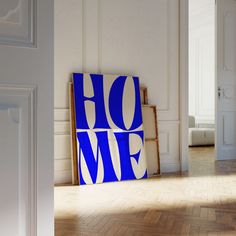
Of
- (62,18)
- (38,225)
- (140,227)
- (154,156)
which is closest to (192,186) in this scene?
(154,156)

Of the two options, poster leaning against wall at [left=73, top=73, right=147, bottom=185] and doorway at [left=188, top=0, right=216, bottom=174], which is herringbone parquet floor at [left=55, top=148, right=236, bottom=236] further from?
doorway at [left=188, top=0, right=216, bottom=174]

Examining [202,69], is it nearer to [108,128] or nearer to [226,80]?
[226,80]

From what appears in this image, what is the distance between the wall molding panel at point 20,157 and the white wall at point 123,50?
9.41 ft

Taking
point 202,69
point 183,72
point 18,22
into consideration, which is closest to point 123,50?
point 183,72

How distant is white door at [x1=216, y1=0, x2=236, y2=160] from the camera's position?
618 cm

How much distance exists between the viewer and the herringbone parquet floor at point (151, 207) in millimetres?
2480

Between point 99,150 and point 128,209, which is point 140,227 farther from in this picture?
point 99,150

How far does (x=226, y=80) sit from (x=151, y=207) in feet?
12.7

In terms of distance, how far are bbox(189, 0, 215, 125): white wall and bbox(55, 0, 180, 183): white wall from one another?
5.04 meters

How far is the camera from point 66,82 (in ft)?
14.0

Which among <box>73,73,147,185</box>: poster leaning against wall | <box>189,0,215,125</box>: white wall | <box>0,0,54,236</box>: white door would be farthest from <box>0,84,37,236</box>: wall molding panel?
<box>189,0,215,125</box>: white wall

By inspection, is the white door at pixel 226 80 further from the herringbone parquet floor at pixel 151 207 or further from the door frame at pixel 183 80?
the herringbone parquet floor at pixel 151 207

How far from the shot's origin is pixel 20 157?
53.1 inches

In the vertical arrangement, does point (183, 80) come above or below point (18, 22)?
above
